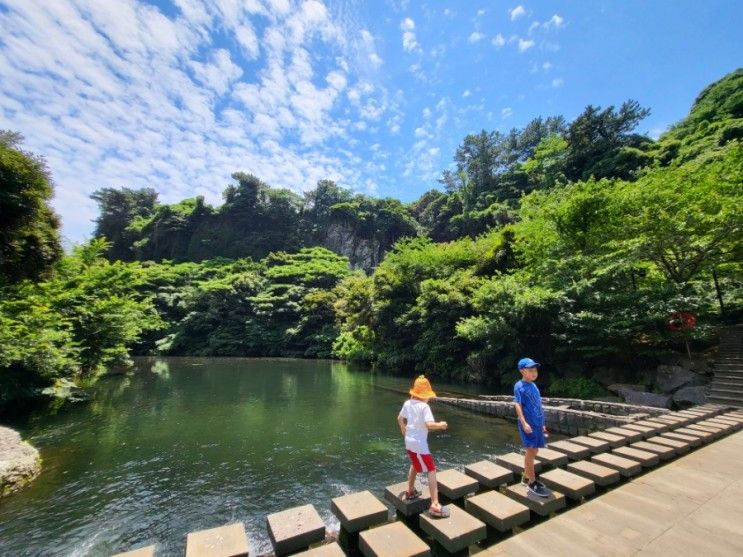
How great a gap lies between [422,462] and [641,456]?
10.7 ft

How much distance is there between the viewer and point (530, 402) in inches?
157

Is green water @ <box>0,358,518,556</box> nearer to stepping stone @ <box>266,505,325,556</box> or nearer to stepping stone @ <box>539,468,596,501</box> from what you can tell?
stepping stone @ <box>266,505,325,556</box>

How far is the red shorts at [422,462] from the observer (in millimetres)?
3492

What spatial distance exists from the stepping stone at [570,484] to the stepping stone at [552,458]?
0.56 metres

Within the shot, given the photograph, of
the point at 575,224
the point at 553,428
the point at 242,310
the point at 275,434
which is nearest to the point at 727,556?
the point at 553,428

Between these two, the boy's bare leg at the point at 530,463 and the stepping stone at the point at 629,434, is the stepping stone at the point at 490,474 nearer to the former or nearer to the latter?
the boy's bare leg at the point at 530,463

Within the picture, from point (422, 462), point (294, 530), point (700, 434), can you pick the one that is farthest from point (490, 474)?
point (700, 434)

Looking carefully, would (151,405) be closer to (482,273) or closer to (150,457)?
(150,457)

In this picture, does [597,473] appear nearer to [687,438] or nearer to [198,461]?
[687,438]

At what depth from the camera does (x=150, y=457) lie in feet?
26.1

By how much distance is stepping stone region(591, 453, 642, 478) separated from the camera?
4.18 m

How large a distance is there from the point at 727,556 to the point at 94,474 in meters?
9.85

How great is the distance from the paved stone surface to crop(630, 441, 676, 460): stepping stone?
42 cm

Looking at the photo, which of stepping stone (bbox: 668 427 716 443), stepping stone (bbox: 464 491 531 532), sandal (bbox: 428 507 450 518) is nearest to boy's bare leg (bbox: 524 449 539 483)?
stepping stone (bbox: 464 491 531 532)
